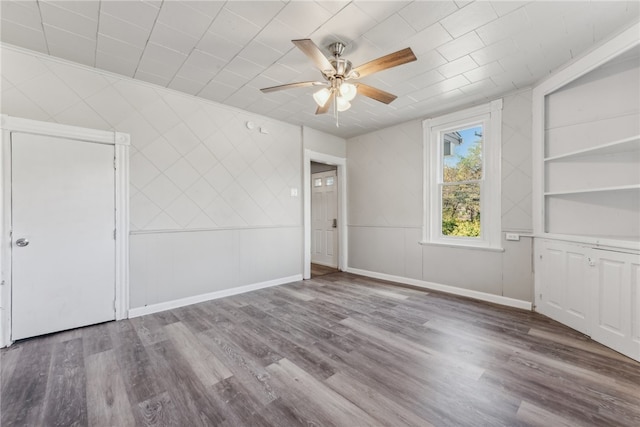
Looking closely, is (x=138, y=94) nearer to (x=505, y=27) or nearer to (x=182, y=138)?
(x=182, y=138)

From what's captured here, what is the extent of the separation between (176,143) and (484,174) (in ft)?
13.8

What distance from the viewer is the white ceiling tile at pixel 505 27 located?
210 cm

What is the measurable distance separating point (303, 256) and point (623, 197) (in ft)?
13.3

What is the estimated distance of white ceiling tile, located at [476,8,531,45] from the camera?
2096 millimetres

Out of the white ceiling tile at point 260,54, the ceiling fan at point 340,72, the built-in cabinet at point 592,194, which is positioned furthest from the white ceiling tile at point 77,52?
the built-in cabinet at point 592,194

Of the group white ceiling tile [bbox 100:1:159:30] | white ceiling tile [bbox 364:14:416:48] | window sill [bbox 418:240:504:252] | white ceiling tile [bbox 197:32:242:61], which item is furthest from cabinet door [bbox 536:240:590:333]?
white ceiling tile [bbox 100:1:159:30]

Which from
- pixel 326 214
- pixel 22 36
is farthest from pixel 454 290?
pixel 22 36

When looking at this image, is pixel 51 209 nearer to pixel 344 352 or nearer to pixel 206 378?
pixel 206 378

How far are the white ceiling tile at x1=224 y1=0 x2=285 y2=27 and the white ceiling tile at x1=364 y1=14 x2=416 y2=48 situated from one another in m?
0.79

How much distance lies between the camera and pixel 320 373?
6.49 feet

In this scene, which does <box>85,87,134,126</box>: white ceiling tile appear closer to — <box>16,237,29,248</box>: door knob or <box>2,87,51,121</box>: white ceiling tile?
<box>2,87,51,121</box>: white ceiling tile

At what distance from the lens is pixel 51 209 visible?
2.61 metres

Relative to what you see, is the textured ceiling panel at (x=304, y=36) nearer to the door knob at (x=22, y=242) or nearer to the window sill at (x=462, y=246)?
the door knob at (x=22, y=242)

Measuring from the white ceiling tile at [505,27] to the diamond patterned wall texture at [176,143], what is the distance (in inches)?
119
